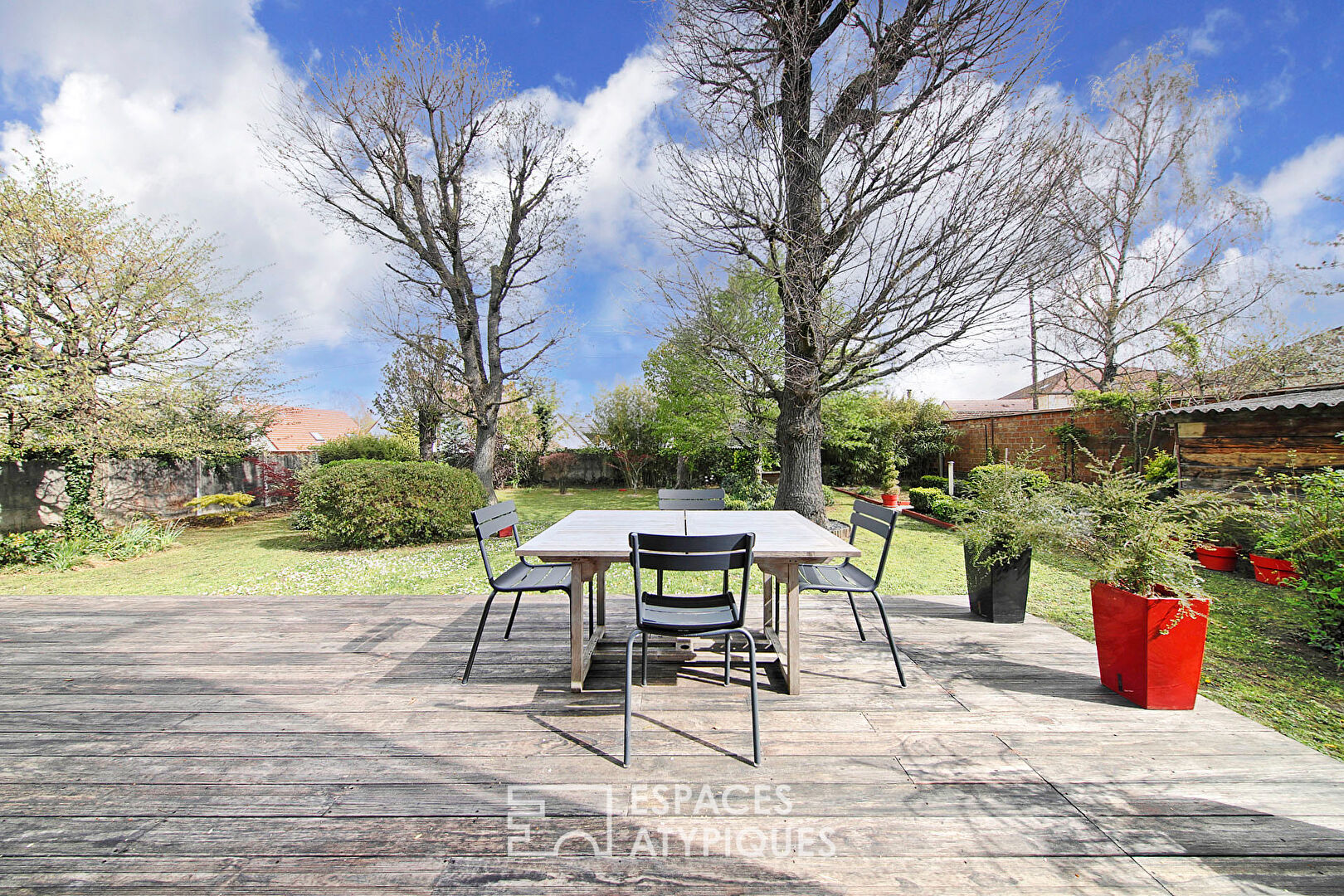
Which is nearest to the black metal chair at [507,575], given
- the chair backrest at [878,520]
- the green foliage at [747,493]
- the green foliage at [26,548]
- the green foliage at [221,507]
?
the chair backrest at [878,520]

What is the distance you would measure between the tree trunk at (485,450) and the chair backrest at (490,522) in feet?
21.3

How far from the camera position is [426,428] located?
13.8m

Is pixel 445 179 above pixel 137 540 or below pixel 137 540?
above

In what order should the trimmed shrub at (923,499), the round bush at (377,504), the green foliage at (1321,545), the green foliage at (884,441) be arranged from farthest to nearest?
the green foliage at (884,441) → the trimmed shrub at (923,499) → the round bush at (377,504) → the green foliage at (1321,545)

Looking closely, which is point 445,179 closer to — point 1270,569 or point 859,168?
point 859,168

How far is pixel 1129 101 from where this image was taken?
11719 millimetres

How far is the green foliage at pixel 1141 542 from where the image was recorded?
7.96ft

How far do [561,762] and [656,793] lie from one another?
0.45m

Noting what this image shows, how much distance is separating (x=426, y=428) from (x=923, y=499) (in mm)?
12487

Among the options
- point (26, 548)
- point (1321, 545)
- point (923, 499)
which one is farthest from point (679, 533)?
point (26, 548)

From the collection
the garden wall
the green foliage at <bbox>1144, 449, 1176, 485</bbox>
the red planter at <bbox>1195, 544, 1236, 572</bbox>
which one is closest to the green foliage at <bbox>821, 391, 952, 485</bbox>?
the green foliage at <bbox>1144, 449, 1176, 485</bbox>

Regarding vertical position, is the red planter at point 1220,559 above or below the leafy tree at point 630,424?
below

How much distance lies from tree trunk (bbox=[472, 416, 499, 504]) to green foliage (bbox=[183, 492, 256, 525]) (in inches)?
205

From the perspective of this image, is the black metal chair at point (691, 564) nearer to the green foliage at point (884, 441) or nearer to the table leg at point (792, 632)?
the table leg at point (792, 632)
